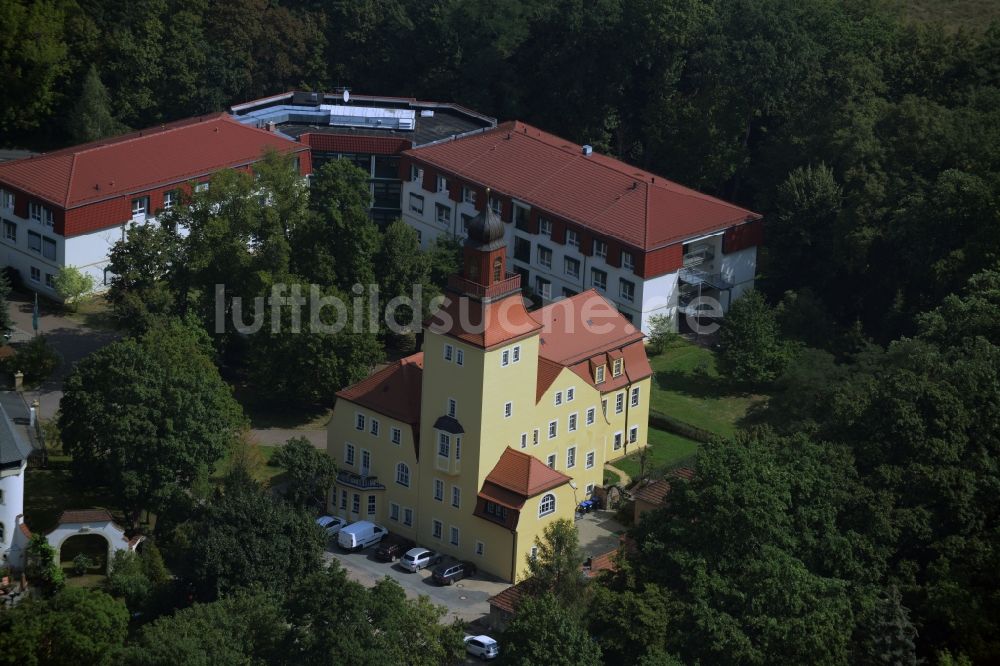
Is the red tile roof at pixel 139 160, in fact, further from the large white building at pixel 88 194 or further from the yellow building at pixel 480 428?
the yellow building at pixel 480 428

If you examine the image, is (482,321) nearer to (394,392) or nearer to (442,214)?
(394,392)

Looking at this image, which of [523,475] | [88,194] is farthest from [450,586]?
[88,194]

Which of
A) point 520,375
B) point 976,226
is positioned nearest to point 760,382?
point 976,226

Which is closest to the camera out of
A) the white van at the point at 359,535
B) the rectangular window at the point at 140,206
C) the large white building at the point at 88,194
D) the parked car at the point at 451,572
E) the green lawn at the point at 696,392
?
the parked car at the point at 451,572

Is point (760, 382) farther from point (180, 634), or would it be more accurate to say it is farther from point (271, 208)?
point (180, 634)

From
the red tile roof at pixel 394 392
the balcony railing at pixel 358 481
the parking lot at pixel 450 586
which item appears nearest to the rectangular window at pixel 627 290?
the red tile roof at pixel 394 392

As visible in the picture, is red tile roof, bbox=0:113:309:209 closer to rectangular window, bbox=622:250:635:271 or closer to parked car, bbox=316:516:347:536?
rectangular window, bbox=622:250:635:271
